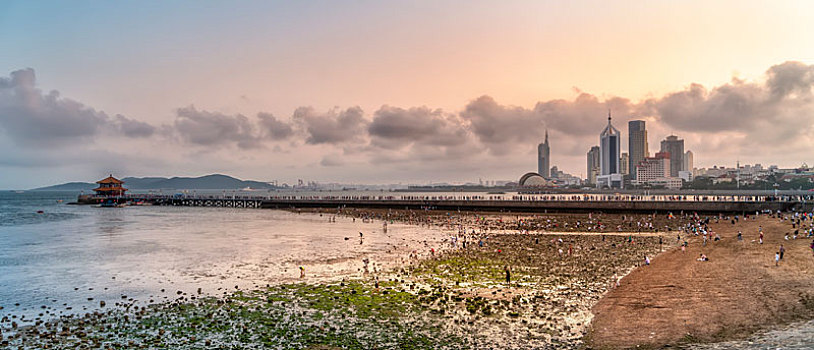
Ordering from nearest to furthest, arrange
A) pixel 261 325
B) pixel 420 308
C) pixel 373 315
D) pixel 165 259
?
pixel 261 325
pixel 373 315
pixel 420 308
pixel 165 259

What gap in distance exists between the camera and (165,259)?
34375 mm

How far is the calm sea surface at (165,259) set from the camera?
77.1 ft

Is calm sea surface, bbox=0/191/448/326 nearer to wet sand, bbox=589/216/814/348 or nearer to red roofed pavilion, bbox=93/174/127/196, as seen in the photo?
wet sand, bbox=589/216/814/348

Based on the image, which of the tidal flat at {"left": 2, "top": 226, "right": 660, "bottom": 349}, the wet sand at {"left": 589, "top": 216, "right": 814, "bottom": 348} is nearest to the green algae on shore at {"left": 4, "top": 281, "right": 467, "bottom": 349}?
the tidal flat at {"left": 2, "top": 226, "right": 660, "bottom": 349}

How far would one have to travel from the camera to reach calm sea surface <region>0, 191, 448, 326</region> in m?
23.5

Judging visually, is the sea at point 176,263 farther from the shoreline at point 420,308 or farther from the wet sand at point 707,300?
the shoreline at point 420,308

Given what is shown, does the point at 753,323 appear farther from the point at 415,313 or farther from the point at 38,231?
the point at 38,231

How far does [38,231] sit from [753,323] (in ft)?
240

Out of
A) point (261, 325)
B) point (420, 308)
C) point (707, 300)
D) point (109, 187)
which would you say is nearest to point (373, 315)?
point (420, 308)

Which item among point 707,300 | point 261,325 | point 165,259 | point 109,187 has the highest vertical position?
point 109,187

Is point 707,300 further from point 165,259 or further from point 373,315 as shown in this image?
point 165,259

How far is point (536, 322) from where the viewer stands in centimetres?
1691

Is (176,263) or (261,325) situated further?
(176,263)

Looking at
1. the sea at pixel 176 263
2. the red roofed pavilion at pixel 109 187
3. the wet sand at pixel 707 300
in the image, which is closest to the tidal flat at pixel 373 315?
the wet sand at pixel 707 300
